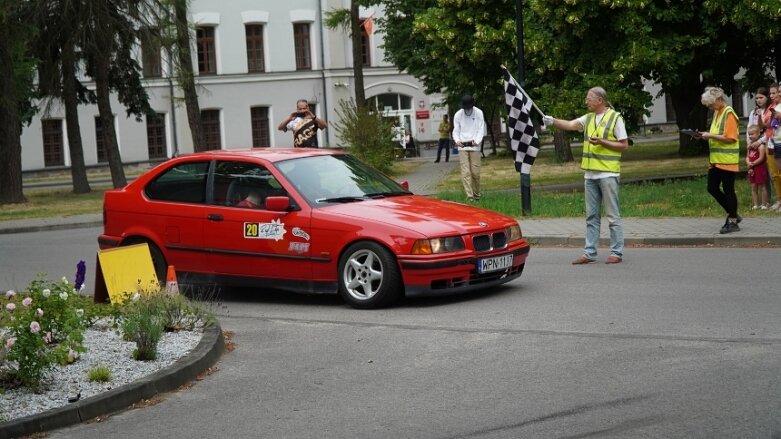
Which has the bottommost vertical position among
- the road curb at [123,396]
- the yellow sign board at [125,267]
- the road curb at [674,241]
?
the road curb at [674,241]

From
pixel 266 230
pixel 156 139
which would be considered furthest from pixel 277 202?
pixel 156 139

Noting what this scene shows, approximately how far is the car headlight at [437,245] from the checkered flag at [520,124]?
21.3 ft

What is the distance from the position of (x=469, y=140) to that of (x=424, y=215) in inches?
408

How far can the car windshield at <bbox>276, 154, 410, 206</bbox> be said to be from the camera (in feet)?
40.6

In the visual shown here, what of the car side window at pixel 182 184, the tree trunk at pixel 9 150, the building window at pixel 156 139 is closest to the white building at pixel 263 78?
the building window at pixel 156 139

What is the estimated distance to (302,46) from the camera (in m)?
65.8

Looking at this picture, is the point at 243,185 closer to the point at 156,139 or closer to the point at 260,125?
the point at 156,139

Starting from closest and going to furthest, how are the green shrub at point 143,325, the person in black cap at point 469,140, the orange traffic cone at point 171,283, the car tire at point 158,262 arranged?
the green shrub at point 143,325
the orange traffic cone at point 171,283
the car tire at point 158,262
the person in black cap at point 469,140

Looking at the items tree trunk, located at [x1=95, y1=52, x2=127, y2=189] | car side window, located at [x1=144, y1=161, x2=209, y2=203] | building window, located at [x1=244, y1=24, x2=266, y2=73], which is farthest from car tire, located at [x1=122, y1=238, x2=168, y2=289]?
building window, located at [x1=244, y1=24, x2=266, y2=73]

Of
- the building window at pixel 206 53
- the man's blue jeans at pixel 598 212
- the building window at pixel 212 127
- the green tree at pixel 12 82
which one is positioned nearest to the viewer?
the man's blue jeans at pixel 598 212

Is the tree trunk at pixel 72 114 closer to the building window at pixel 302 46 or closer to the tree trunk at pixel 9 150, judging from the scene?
the tree trunk at pixel 9 150

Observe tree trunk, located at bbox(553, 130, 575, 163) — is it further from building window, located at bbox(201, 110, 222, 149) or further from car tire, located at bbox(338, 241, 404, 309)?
car tire, located at bbox(338, 241, 404, 309)

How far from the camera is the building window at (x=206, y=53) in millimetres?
64562

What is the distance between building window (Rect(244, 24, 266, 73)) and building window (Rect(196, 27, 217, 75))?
1.76 m
